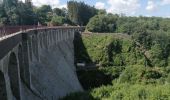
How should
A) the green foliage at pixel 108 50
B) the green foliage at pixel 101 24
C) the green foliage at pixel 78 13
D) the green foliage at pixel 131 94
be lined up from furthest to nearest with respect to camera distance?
the green foliage at pixel 78 13 → the green foliage at pixel 101 24 → the green foliage at pixel 108 50 → the green foliage at pixel 131 94

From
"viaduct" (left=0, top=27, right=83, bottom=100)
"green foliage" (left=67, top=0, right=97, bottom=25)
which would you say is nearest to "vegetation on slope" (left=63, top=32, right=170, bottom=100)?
"viaduct" (left=0, top=27, right=83, bottom=100)

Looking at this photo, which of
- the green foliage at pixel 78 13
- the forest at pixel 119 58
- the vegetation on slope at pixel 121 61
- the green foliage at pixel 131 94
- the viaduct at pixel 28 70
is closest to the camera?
the viaduct at pixel 28 70

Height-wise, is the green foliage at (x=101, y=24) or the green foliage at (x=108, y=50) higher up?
the green foliage at (x=101, y=24)

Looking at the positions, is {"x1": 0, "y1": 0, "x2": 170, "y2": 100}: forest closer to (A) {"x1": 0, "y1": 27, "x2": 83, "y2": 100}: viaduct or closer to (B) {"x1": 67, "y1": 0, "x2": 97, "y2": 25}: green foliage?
(A) {"x1": 0, "y1": 27, "x2": 83, "y2": 100}: viaduct

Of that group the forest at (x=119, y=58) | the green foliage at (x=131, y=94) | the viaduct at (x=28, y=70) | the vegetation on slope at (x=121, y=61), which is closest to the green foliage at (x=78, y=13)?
the forest at (x=119, y=58)

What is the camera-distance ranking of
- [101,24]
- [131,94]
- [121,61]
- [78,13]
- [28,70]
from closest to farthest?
[28,70] → [131,94] → [121,61] → [101,24] → [78,13]

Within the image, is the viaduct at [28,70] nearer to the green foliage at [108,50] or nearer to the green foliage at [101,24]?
the green foliage at [108,50]

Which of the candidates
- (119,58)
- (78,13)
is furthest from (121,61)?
(78,13)

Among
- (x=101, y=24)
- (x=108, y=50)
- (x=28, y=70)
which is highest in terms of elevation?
(x=28, y=70)

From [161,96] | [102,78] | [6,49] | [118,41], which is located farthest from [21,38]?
[118,41]

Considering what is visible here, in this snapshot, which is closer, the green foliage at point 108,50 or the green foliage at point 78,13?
the green foliage at point 108,50

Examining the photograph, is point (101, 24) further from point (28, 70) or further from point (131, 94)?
point (28, 70)

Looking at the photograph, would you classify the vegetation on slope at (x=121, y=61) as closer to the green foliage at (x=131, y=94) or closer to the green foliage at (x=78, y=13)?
the green foliage at (x=131, y=94)

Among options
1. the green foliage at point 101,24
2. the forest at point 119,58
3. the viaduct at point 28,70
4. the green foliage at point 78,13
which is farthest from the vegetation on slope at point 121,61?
the green foliage at point 78,13
